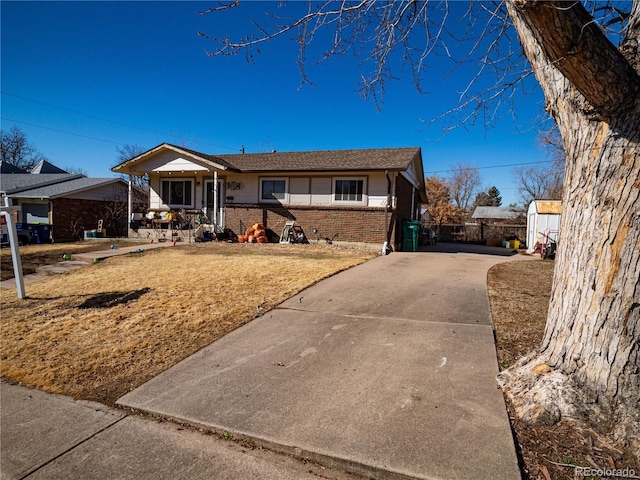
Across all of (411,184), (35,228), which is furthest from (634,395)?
(35,228)

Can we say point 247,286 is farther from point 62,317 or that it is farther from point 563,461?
point 563,461

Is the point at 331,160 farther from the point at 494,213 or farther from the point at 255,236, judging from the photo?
the point at 494,213

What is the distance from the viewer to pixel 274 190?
1602cm

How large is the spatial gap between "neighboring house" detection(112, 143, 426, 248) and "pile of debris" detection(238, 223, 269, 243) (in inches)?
18.8

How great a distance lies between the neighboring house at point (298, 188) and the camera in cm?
1399

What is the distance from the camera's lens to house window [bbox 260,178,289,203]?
15.8m

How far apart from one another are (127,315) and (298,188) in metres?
10.8

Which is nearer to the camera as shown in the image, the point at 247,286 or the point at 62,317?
the point at 62,317

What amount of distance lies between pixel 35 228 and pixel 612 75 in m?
21.9

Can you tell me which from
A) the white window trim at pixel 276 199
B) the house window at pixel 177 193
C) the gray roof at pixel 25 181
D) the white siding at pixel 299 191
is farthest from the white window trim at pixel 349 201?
the gray roof at pixel 25 181

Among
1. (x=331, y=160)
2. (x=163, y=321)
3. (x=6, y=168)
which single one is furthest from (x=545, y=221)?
(x=6, y=168)

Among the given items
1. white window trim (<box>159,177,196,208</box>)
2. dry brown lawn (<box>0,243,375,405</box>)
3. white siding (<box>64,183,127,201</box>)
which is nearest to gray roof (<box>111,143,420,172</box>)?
white window trim (<box>159,177,196,208</box>)

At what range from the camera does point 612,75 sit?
235 centimetres

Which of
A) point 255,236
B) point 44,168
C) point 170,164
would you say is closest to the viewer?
point 255,236
